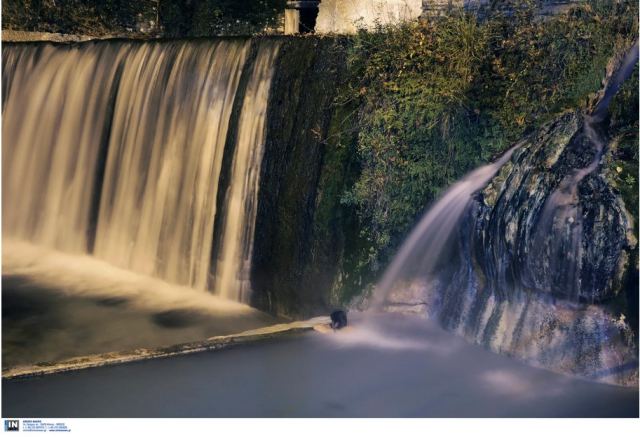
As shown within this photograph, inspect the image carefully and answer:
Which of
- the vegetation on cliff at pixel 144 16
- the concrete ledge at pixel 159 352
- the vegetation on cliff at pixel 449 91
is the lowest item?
the concrete ledge at pixel 159 352

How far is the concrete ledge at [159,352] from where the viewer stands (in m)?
7.68

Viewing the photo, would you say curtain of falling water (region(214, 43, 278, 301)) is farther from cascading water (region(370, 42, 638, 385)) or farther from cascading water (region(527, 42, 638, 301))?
cascading water (region(527, 42, 638, 301))

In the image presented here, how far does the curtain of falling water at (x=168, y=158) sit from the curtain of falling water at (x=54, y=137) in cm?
39

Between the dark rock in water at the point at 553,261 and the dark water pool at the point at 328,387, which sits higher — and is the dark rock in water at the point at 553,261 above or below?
above

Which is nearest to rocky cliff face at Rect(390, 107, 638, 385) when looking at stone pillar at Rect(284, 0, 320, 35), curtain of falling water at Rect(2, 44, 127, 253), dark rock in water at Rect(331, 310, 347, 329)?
dark rock in water at Rect(331, 310, 347, 329)

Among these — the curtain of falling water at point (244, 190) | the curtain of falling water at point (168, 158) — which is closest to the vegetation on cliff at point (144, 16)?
the curtain of falling water at point (168, 158)

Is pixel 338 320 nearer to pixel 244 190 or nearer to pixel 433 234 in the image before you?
pixel 433 234

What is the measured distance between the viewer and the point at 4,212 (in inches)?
498

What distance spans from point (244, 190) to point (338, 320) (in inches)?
75.6

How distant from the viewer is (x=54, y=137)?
39.4 ft

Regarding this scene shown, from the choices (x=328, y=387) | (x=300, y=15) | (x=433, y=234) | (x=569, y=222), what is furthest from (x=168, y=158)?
(x=300, y=15)

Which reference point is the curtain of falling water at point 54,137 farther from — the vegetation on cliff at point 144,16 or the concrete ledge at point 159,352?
the vegetation on cliff at point 144,16

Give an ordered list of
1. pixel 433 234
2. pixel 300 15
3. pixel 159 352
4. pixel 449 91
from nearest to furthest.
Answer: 1. pixel 159 352
2. pixel 449 91
3. pixel 433 234
4. pixel 300 15

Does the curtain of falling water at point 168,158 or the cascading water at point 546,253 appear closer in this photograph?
the cascading water at point 546,253
